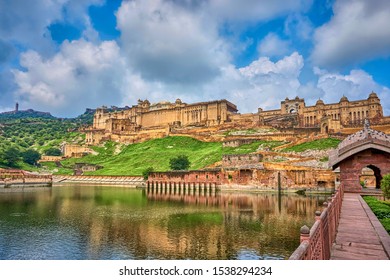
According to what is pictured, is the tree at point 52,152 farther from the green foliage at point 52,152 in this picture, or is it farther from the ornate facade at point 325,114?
the ornate facade at point 325,114

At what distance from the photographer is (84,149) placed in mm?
70438

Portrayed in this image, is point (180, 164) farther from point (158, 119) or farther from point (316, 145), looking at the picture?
point (158, 119)

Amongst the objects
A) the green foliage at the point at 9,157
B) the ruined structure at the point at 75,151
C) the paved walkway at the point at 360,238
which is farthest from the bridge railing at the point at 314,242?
the ruined structure at the point at 75,151

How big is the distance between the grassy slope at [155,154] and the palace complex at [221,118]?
3.68 m

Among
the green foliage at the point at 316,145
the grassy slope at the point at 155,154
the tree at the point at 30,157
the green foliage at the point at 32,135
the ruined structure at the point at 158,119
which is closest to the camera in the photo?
the green foliage at the point at 316,145

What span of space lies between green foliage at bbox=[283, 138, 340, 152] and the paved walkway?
3263 cm

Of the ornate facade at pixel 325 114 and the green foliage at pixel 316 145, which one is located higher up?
the ornate facade at pixel 325 114

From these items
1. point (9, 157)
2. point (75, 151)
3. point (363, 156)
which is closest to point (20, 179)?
point (9, 157)

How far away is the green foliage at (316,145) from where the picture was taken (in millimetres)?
41062

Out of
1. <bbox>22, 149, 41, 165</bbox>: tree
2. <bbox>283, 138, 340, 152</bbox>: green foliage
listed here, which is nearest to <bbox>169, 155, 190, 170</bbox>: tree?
<bbox>283, 138, 340, 152</bbox>: green foliage

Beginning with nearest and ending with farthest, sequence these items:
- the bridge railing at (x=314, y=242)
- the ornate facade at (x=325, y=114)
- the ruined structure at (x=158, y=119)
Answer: the bridge railing at (x=314, y=242) < the ornate facade at (x=325, y=114) < the ruined structure at (x=158, y=119)

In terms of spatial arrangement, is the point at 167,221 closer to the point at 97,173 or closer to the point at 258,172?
the point at 258,172
